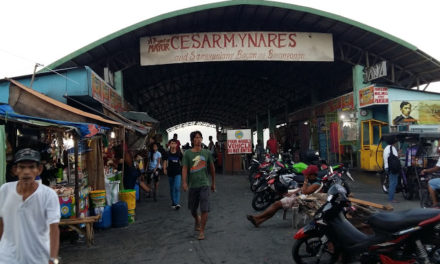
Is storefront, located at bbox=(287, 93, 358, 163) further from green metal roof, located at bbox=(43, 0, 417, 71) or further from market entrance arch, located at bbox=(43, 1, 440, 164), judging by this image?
green metal roof, located at bbox=(43, 0, 417, 71)

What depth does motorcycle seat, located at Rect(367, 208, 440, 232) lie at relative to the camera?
3621 mm

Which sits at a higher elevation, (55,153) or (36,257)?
(55,153)

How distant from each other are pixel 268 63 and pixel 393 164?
1756 centimetres

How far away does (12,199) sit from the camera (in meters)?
2.66

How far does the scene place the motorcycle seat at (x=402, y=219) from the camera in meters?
3.62

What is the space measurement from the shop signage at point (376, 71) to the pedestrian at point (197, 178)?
14.3 metres

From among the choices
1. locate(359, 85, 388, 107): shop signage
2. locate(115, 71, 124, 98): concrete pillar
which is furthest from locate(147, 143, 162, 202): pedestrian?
locate(359, 85, 388, 107): shop signage

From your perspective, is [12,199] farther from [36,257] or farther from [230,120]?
[230,120]

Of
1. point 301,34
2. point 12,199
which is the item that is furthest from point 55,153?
point 301,34

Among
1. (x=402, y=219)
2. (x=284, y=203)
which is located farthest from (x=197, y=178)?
(x=402, y=219)

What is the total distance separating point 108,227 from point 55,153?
195 centimetres

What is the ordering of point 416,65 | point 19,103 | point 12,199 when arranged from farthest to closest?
point 416,65, point 19,103, point 12,199

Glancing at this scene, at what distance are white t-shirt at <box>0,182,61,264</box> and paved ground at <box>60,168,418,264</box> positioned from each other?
253cm

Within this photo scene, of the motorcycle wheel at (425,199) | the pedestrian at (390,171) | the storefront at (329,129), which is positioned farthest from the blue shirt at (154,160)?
the storefront at (329,129)
